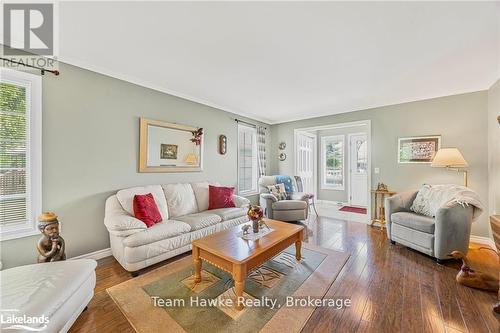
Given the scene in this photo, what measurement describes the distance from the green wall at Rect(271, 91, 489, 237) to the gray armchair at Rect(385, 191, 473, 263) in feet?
3.76

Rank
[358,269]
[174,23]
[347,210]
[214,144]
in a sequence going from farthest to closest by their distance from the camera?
[347,210] < [214,144] < [358,269] < [174,23]

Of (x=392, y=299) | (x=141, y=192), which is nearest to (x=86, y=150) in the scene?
(x=141, y=192)

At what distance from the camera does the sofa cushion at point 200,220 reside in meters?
2.86

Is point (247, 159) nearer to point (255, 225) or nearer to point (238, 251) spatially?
point (255, 225)

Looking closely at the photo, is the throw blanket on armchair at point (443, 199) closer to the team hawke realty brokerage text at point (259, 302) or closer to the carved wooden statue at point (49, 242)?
the team hawke realty brokerage text at point (259, 302)

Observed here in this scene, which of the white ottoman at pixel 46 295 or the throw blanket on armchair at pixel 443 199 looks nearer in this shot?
the white ottoman at pixel 46 295

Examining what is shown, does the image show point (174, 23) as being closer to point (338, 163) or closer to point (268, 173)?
point (268, 173)

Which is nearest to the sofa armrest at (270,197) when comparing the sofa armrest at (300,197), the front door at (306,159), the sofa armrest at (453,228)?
the sofa armrest at (300,197)

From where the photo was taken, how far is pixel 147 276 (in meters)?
2.25

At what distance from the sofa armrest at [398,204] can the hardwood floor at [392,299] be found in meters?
0.49

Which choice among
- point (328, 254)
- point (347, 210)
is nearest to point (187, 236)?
point (328, 254)

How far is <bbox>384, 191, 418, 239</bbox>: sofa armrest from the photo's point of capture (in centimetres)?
322

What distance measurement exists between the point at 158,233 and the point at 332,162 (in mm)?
5646

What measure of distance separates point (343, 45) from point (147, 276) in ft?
10.8
